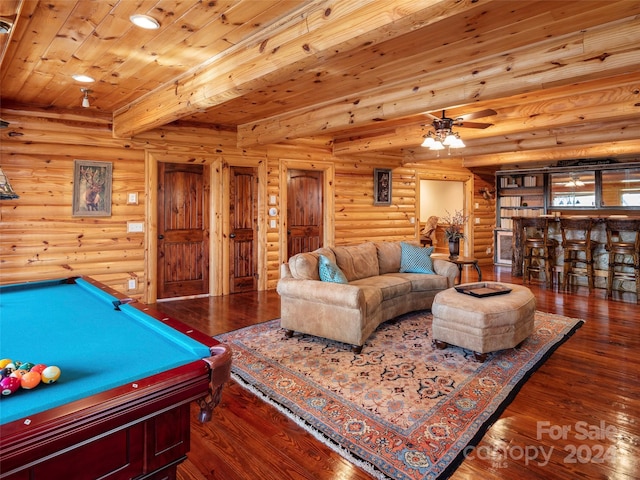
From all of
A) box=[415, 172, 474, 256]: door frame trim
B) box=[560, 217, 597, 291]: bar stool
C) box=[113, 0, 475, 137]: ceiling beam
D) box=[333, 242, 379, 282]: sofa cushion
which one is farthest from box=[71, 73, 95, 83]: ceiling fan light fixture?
box=[415, 172, 474, 256]: door frame trim

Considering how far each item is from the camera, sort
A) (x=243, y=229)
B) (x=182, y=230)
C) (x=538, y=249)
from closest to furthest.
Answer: (x=182, y=230) → (x=243, y=229) → (x=538, y=249)

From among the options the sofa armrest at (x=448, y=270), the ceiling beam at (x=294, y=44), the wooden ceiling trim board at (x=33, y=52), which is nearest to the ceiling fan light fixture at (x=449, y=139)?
the sofa armrest at (x=448, y=270)

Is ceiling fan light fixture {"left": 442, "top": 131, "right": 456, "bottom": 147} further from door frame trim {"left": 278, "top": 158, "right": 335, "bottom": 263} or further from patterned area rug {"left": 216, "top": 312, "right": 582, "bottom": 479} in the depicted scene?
door frame trim {"left": 278, "top": 158, "right": 335, "bottom": 263}

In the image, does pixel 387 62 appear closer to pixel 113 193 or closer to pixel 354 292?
pixel 354 292

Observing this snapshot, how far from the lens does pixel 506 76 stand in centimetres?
335

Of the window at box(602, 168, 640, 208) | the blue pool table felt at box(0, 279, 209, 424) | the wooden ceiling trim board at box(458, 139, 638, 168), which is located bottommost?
the blue pool table felt at box(0, 279, 209, 424)

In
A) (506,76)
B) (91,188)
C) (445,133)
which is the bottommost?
(91,188)

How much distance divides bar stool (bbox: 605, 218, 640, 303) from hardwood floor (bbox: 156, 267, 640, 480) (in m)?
3.09

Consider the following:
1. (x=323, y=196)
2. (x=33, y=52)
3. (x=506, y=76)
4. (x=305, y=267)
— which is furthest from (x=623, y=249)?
(x=33, y=52)

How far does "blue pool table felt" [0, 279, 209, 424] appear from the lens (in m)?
1.18

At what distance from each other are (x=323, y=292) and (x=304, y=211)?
3674 mm

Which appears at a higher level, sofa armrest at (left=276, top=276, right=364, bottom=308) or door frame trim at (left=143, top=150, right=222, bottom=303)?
door frame trim at (left=143, top=150, right=222, bottom=303)

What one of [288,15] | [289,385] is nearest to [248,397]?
[289,385]

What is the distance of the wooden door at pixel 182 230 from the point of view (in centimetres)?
579
